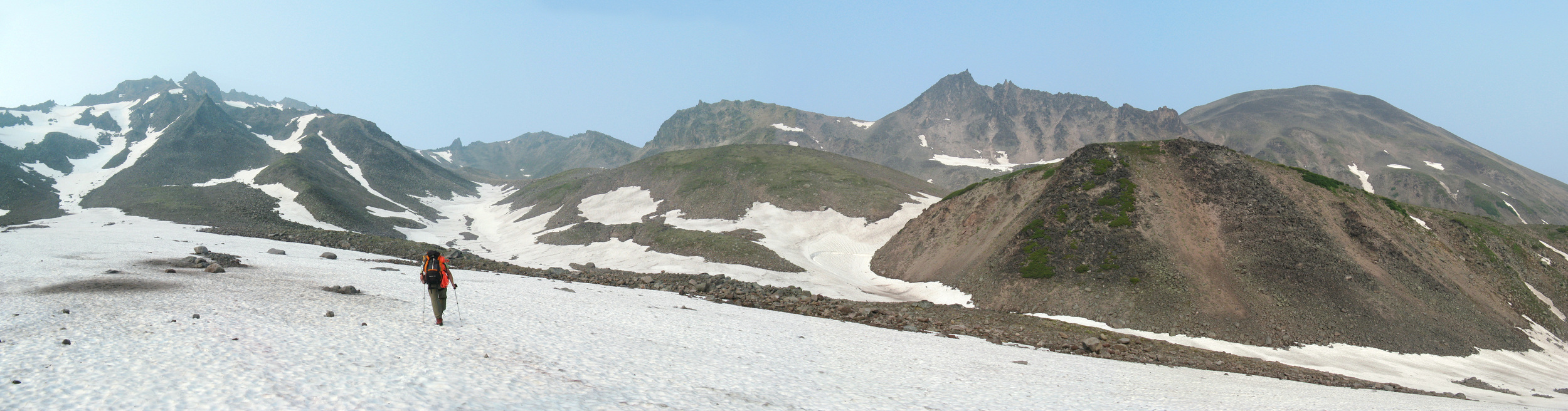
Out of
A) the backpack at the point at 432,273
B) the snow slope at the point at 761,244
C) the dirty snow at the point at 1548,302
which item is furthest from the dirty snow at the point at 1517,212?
the backpack at the point at 432,273

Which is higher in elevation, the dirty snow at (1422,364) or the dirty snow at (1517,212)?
the dirty snow at (1517,212)

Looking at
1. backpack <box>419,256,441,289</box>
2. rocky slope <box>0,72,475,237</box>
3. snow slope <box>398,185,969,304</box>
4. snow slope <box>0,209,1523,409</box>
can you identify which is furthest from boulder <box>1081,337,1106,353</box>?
rocky slope <box>0,72,475,237</box>

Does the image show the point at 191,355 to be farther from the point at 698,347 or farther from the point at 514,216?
the point at 514,216

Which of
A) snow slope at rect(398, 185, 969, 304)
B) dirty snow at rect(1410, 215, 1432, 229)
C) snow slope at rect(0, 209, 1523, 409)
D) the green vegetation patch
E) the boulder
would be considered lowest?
snow slope at rect(0, 209, 1523, 409)

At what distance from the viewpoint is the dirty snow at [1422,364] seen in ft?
112

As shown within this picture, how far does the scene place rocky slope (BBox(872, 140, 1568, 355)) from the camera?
1652 inches

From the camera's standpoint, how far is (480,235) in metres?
119

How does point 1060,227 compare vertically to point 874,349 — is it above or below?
above

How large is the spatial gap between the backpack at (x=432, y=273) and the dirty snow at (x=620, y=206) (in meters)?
92.9

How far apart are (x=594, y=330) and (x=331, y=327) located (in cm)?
816

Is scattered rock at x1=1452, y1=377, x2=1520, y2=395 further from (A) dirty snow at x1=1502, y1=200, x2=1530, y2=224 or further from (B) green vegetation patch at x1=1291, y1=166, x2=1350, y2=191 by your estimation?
(A) dirty snow at x1=1502, y1=200, x2=1530, y2=224

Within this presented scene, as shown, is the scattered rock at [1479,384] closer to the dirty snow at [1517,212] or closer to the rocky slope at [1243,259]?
the rocky slope at [1243,259]

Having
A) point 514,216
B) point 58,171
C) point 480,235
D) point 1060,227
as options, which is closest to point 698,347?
point 1060,227

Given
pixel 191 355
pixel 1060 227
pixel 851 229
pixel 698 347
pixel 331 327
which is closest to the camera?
pixel 191 355
